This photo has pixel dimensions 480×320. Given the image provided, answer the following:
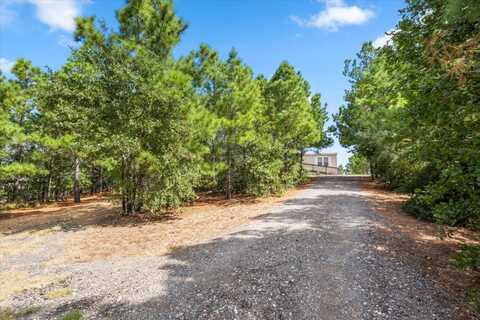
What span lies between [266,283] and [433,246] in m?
4.18

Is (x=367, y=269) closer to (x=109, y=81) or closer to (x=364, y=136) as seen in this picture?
(x=109, y=81)

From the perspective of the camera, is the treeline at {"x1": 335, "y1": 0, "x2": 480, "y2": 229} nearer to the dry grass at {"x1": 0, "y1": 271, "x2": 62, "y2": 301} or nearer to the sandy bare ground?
the sandy bare ground

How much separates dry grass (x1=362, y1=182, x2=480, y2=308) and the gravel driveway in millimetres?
265

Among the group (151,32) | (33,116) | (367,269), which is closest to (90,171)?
(33,116)

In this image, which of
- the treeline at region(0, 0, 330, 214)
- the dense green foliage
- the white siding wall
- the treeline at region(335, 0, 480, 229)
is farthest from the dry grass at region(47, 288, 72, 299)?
the dense green foliage

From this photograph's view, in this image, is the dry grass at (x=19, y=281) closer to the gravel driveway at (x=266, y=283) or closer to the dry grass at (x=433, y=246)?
the gravel driveway at (x=266, y=283)

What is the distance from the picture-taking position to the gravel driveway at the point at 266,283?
336 cm

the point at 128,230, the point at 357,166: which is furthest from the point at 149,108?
the point at 357,166

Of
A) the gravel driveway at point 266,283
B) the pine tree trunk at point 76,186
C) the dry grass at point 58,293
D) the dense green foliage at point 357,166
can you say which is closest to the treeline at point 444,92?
the gravel driveway at point 266,283

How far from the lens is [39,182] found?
803 inches

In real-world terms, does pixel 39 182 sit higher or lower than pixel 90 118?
lower

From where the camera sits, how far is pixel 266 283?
4.05 meters

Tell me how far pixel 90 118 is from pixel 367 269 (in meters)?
9.38

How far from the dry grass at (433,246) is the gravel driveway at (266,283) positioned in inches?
10.4
